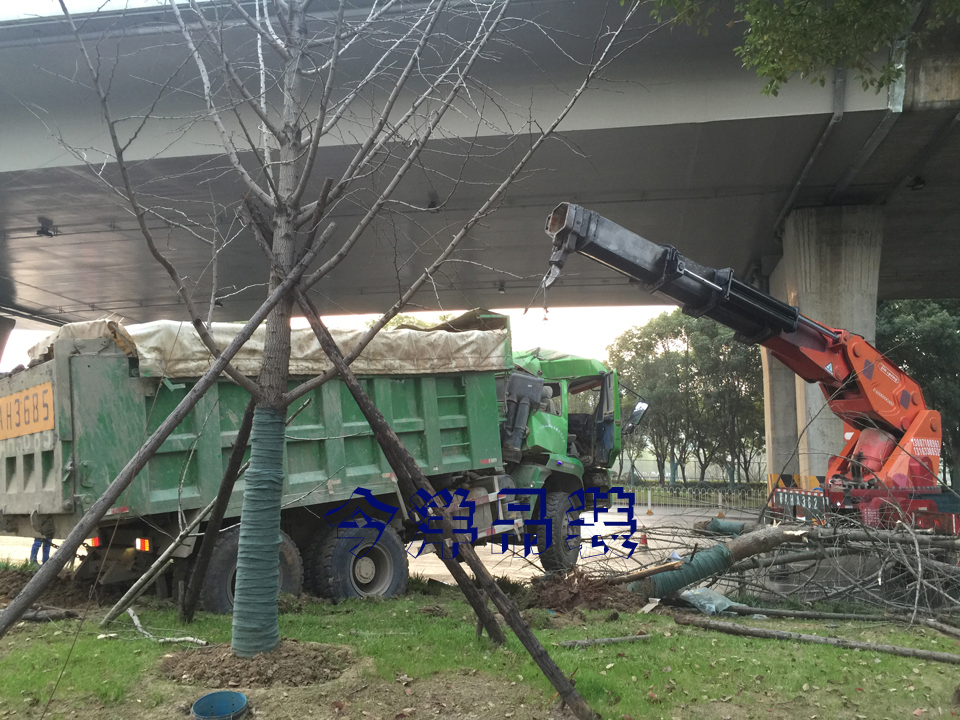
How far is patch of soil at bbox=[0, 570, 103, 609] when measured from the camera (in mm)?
6930

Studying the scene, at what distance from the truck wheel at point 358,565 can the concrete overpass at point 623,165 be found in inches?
107

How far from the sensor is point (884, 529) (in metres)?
8.09

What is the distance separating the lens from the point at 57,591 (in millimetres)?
7168

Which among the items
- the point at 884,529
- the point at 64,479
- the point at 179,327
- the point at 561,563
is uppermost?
the point at 179,327

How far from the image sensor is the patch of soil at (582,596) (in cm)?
746

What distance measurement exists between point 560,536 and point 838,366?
4.20 m

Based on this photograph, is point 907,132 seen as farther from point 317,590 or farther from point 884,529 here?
point 317,590

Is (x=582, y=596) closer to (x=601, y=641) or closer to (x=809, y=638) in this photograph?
(x=601, y=641)

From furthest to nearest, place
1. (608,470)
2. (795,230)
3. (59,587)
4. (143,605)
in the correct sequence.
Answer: (795,230), (608,470), (59,587), (143,605)

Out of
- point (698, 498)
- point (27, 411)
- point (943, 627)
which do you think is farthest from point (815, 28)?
point (698, 498)

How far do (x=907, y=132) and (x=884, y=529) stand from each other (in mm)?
7643

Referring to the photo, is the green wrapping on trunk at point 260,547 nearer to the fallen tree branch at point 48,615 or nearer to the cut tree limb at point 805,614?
the fallen tree branch at point 48,615

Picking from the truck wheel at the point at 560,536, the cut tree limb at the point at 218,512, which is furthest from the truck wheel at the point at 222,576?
the truck wheel at the point at 560,536

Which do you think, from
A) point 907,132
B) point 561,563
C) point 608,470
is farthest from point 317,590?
point 907,132
